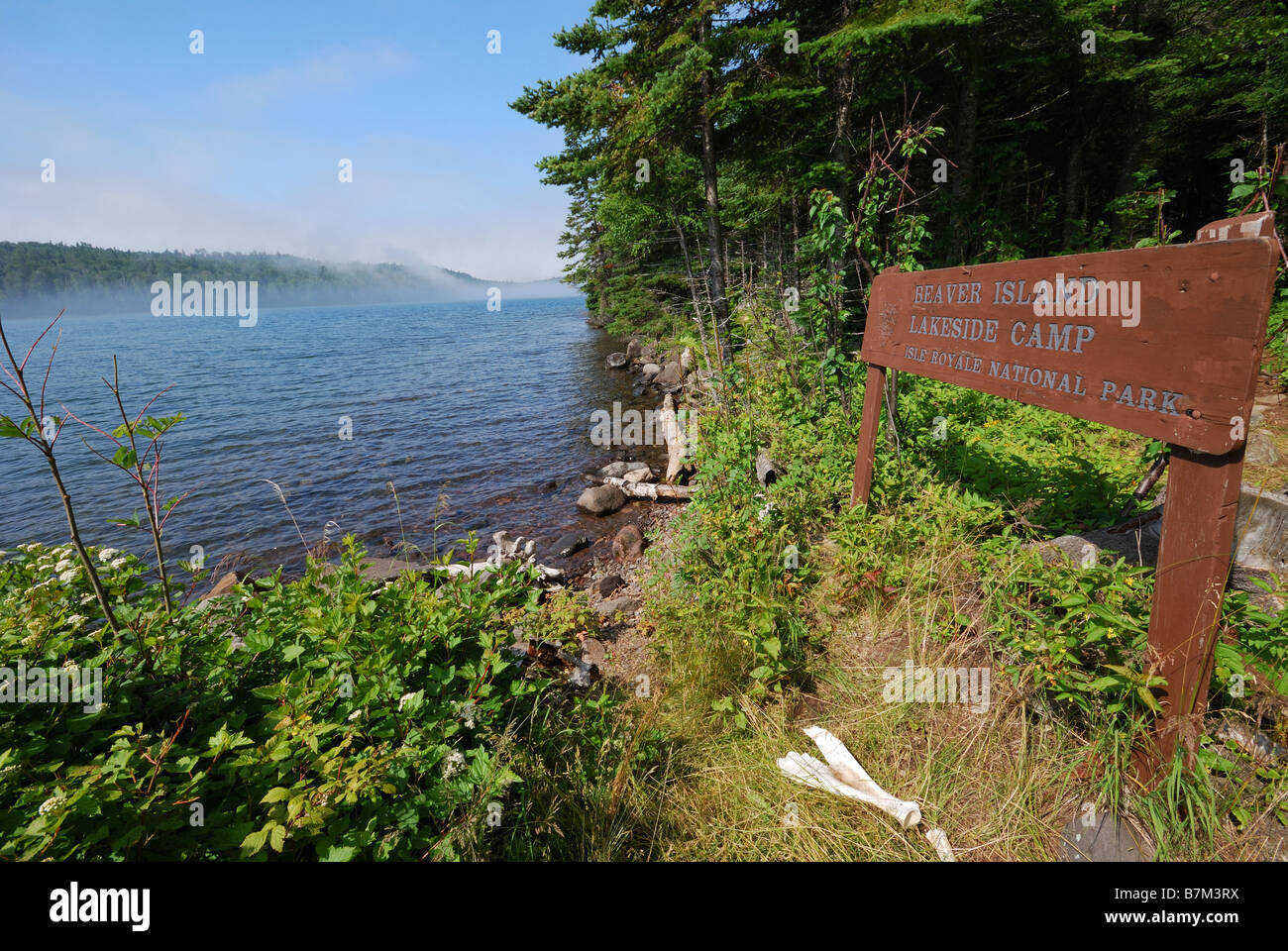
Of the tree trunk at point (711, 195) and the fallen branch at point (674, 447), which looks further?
the fallen branch at point (674, 447)

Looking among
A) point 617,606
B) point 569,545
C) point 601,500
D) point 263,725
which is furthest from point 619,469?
point 263,725

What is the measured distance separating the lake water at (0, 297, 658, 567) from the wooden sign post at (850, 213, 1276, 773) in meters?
5.24

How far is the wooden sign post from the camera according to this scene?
1935mm

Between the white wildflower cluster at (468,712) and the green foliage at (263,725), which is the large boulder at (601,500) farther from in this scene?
the white wildflower cluster at (468,712)

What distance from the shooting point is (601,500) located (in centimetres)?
1045

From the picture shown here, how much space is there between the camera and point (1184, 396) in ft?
6.86

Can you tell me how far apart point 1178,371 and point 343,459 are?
1649 centimetres

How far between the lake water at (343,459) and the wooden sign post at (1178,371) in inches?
206

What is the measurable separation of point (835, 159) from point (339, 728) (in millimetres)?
11844

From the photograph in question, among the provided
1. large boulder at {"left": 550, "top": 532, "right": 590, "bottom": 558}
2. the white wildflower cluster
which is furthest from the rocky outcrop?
the white wildflower cluster

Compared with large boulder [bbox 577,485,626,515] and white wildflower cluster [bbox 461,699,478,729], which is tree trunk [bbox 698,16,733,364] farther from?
white wildflower cluster [bbox 461,699,478,729]

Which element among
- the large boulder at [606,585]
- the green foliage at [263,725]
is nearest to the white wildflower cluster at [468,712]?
the green foliage at [263,725]

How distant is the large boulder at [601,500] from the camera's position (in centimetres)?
1035

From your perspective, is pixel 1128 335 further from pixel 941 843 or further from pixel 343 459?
pixel 343 459
